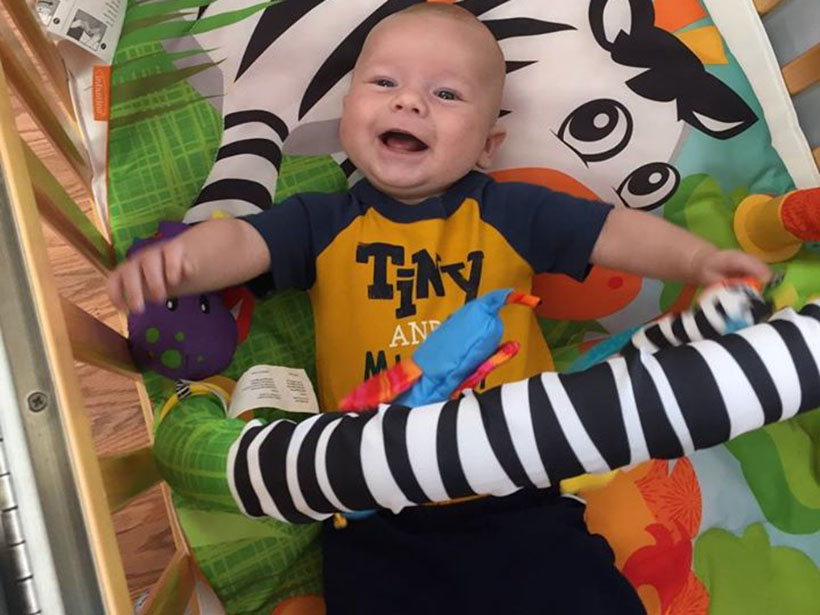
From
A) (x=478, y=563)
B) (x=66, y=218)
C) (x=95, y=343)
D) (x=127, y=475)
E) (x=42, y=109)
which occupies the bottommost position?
(x=478, y=563)

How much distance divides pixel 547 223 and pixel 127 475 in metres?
0.49

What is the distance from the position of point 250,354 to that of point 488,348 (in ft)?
1.36

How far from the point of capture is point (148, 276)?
2.48 ft

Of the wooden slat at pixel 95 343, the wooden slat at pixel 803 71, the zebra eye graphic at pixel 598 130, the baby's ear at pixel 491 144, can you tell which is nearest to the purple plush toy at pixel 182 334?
the wooden slat at pixel 95 343

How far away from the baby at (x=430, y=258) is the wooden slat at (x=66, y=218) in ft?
0.30

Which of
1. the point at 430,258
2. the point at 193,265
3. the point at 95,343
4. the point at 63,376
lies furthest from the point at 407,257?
the point at 63,376

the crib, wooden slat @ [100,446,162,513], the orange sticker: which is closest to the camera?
the crib

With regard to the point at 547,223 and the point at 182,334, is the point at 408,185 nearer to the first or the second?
the point at 547,223

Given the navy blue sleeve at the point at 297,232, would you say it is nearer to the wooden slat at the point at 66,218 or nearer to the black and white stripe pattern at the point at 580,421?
the wooden slat at the point at 66,218

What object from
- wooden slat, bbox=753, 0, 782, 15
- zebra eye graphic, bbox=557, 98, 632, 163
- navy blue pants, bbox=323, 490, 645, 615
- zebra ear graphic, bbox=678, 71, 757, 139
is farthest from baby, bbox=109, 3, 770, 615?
wooden slat, bbox=753, 0, 782, 15

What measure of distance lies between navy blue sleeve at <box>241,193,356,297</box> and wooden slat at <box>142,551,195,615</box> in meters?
0.29

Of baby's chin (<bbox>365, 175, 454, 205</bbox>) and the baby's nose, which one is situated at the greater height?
the baby's nose

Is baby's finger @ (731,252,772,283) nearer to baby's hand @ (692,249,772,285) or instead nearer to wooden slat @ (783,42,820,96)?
baby's hand @ (692,249,772,285)

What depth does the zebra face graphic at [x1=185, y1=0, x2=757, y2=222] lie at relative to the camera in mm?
1020
